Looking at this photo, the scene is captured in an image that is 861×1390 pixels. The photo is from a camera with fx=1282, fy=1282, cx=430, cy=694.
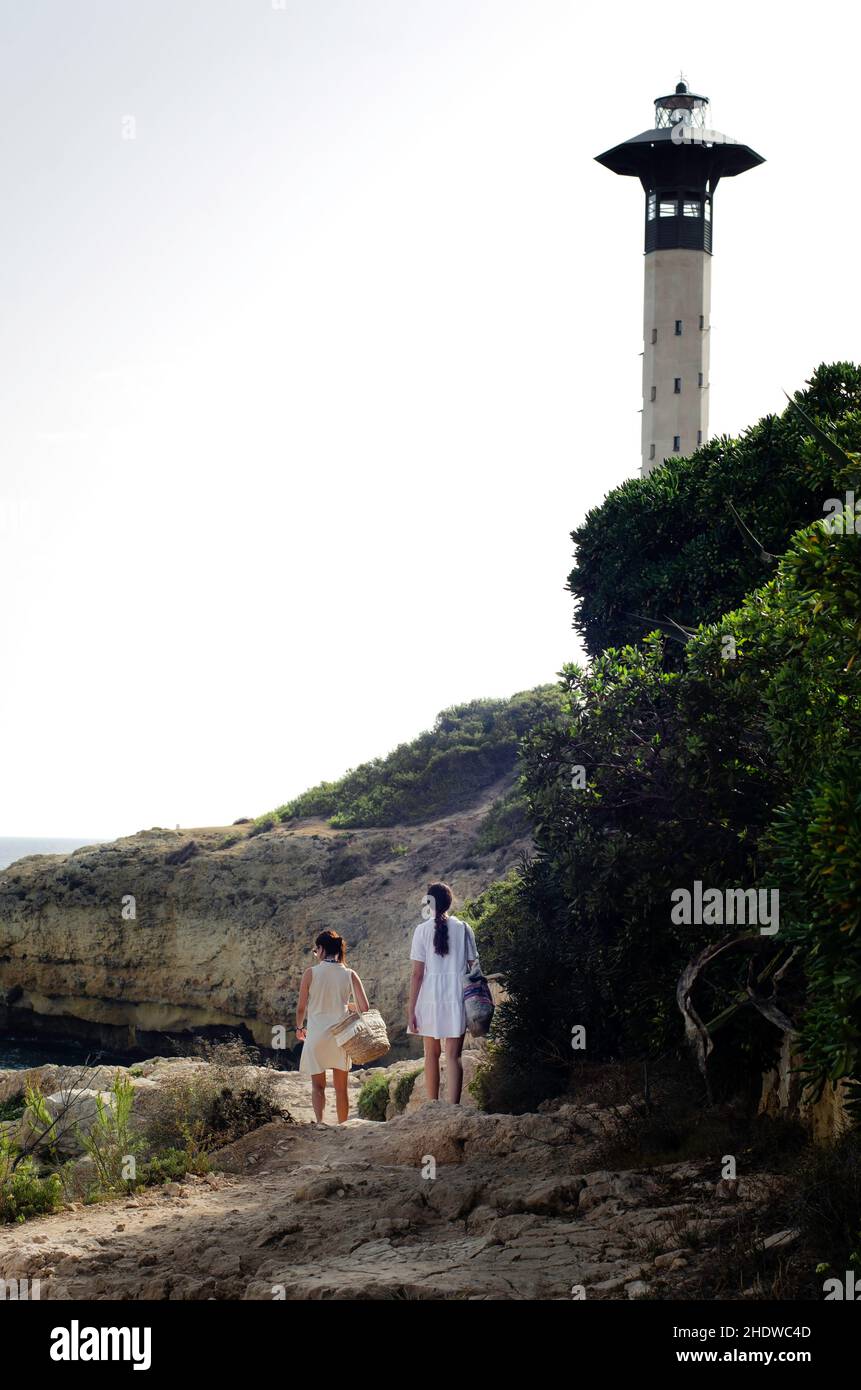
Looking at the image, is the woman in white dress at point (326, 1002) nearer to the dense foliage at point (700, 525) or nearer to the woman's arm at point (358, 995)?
the woman's arm at point (358, 995)

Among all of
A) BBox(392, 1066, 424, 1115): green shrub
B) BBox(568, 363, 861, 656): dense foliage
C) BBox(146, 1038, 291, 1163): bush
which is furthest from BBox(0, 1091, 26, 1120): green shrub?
BBox(568, 363, 861, 656): dense foliage

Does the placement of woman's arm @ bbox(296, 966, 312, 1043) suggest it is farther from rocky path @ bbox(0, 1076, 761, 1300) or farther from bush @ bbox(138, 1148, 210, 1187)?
bush @ bbox(138, 1148, 210, 1187)

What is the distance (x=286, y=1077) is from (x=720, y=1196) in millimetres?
10491

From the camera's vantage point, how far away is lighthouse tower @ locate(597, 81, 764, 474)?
127 ft

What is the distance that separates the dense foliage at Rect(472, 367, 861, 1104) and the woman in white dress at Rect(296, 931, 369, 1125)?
5.88 feet

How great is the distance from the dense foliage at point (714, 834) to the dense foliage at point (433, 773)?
26.4 m

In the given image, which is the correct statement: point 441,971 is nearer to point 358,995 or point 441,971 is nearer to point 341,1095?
point 358,995

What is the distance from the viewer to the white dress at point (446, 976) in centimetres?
1253

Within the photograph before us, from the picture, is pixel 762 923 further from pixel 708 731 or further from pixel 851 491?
pixel 851 491

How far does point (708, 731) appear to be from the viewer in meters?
11.5

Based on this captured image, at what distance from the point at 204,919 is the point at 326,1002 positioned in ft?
84.2

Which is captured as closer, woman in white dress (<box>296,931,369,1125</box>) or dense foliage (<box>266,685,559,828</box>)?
woman in white dress (<box>296,931,369,1125</box>)

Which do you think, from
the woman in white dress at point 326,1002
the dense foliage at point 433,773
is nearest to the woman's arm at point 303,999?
the woman in white dress at point 326,1002
